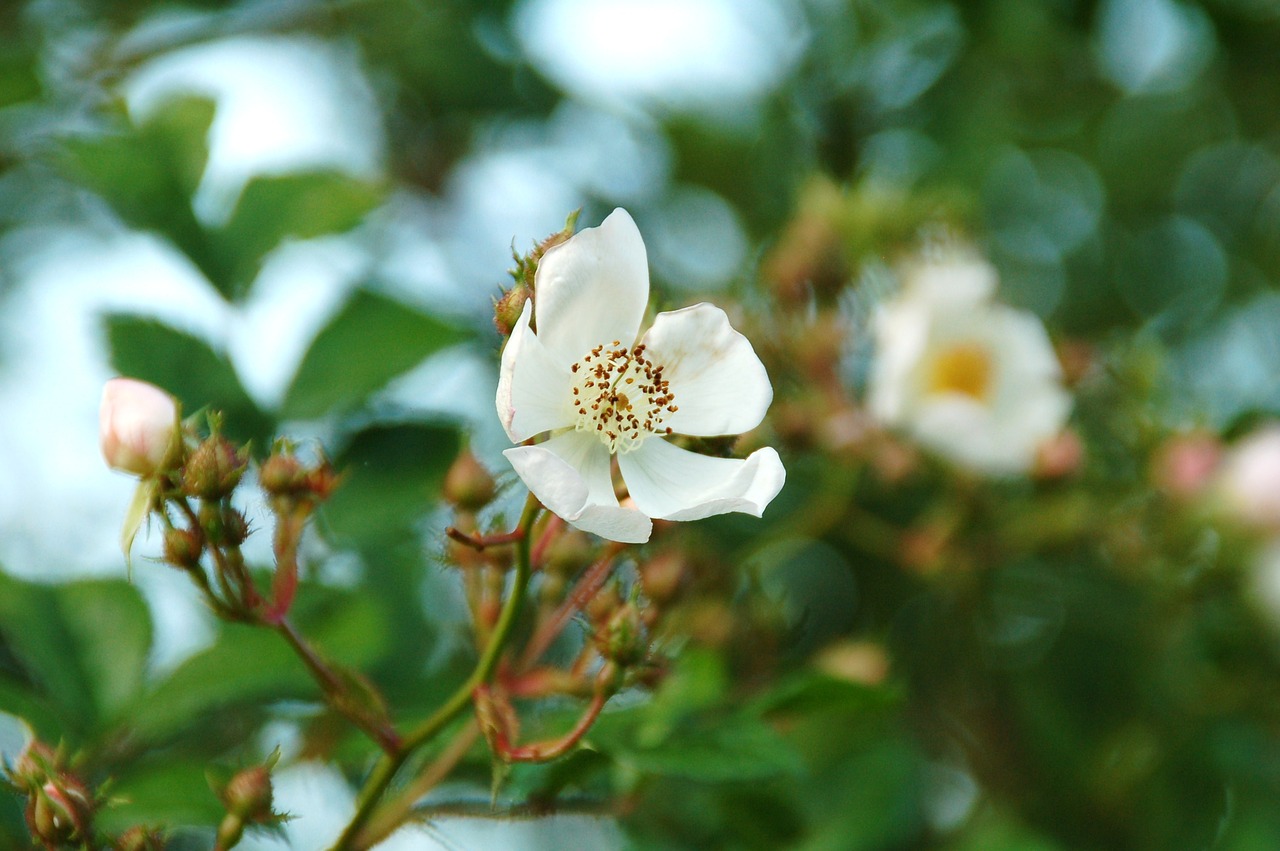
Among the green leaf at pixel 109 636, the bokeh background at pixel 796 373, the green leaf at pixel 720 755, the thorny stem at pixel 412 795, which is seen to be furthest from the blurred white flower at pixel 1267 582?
the green leaf at pixel 109 636

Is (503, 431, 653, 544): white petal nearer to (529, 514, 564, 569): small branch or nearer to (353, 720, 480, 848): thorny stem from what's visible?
(529, 514, 564, 569): small branch

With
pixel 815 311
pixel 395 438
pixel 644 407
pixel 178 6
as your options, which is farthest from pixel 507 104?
pixel 644 407

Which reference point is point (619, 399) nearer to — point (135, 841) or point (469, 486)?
point (469, 486)

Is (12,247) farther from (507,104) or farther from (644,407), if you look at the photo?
(644,407)

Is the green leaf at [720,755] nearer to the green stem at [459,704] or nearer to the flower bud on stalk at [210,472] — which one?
the green stem at [459,704]

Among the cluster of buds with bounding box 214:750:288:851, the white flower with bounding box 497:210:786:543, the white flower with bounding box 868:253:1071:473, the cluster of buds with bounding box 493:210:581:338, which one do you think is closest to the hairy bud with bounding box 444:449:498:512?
the white flower with bounding box 497:210:786:543

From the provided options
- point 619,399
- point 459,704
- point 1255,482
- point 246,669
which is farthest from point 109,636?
point 1255,482
